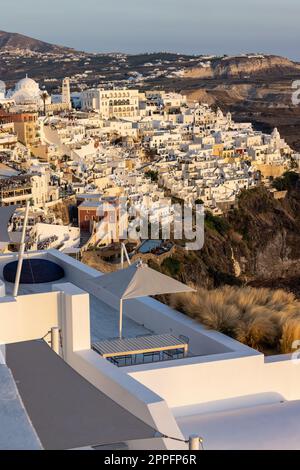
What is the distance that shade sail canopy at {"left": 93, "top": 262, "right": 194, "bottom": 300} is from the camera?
5.70 meters

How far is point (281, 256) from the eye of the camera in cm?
3869

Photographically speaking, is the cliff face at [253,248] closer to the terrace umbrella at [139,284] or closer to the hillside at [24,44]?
the terrace umbrella at [139,284]

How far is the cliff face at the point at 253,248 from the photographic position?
99.3 feet

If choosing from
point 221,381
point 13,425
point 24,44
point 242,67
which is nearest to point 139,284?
point 221,381

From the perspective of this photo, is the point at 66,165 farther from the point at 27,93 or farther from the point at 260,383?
the point at 260,383

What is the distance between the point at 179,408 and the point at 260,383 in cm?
59

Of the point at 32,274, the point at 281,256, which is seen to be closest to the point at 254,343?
the point at 32,274

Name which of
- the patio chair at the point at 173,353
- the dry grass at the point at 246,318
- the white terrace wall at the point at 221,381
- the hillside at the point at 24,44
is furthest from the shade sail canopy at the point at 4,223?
the hillside at the point at 24,44

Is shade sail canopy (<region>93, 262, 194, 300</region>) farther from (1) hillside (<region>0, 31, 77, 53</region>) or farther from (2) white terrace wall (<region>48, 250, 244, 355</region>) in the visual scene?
(1) hillside (<region>0, 31, 77, 53</region>)

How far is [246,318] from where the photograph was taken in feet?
19.8

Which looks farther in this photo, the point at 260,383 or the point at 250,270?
the point at 250,270

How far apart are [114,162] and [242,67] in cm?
8034

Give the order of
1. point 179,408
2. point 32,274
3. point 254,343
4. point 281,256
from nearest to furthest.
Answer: point 179,408
point 254,343
point 32,274
point 281,256

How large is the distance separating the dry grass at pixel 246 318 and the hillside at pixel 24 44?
141252mm
